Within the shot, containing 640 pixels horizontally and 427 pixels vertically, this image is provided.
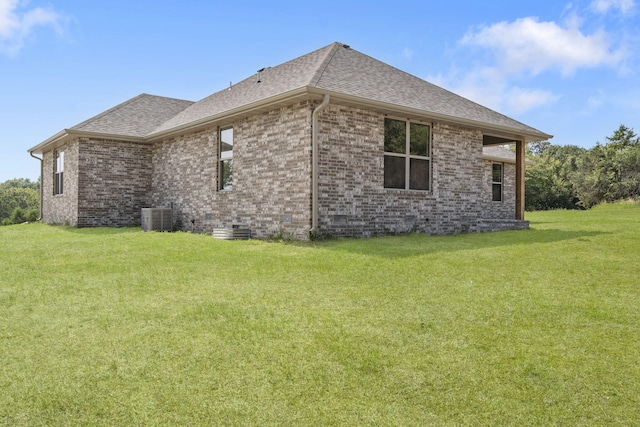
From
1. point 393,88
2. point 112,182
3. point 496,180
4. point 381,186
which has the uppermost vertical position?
point 393,88

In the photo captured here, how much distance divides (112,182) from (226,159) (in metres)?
6.19

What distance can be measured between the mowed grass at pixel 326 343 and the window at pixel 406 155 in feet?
15.6

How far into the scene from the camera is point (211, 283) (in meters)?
6.22

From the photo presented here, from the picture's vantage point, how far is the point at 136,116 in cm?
1870

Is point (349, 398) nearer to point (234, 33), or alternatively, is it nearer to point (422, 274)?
point (422, 274)

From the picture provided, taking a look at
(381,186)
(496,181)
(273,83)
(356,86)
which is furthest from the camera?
(496,181)

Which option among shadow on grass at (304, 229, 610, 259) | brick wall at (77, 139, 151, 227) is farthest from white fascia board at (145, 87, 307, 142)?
shadow on grass at (304, 229, 610, 259)

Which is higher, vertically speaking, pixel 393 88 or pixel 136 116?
pixel 136 116

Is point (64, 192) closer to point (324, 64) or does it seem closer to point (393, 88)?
point (324, 64)

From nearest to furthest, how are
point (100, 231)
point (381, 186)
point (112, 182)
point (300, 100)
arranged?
point (300, 100), point (381, 186), point (100, 231), point (112, 182)

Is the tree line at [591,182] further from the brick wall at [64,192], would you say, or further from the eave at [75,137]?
the brick wall at [64,192]

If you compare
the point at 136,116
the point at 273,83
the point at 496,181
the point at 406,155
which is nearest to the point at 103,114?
the point at 136,116

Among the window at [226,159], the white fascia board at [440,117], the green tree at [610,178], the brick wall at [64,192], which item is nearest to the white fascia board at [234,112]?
the window at [226,159]

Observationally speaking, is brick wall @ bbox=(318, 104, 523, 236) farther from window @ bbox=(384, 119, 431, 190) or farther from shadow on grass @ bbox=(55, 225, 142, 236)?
shadow on grass @ bbox=(55, 225, 142, 236)
